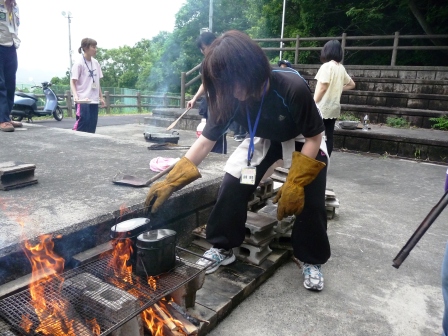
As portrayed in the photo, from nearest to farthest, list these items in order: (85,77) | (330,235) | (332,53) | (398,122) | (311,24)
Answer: (330,235) → (332,53) → (85,77) → (398,122) → (311,24)

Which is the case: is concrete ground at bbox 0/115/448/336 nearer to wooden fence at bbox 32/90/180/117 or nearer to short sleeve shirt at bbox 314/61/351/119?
short sleeve shirt at bbox 314/61/351/119

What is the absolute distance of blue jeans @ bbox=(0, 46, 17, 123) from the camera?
4.68m

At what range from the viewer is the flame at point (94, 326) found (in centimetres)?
145

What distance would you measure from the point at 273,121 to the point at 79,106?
14.3ft

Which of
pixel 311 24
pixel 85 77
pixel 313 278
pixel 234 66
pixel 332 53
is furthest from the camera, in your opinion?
pixel 311 24

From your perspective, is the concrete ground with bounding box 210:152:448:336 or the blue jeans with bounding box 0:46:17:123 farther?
the blue jeans with bounding box 0:46:17:123

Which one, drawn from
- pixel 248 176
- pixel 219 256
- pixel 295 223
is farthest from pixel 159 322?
pixel 295 223

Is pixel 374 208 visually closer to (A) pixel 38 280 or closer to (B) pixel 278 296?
(B) pixel 278 296

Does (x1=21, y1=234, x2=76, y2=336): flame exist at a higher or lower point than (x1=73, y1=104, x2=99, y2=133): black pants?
lower

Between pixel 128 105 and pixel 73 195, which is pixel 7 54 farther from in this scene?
pixel 128 105

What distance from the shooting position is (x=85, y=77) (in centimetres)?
556

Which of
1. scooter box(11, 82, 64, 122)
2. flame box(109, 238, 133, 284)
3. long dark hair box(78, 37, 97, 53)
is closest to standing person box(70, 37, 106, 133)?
long dark hair box(78, 37, 97, 53)

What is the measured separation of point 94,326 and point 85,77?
16.0ft

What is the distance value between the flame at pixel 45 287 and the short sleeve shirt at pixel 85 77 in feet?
14.1
